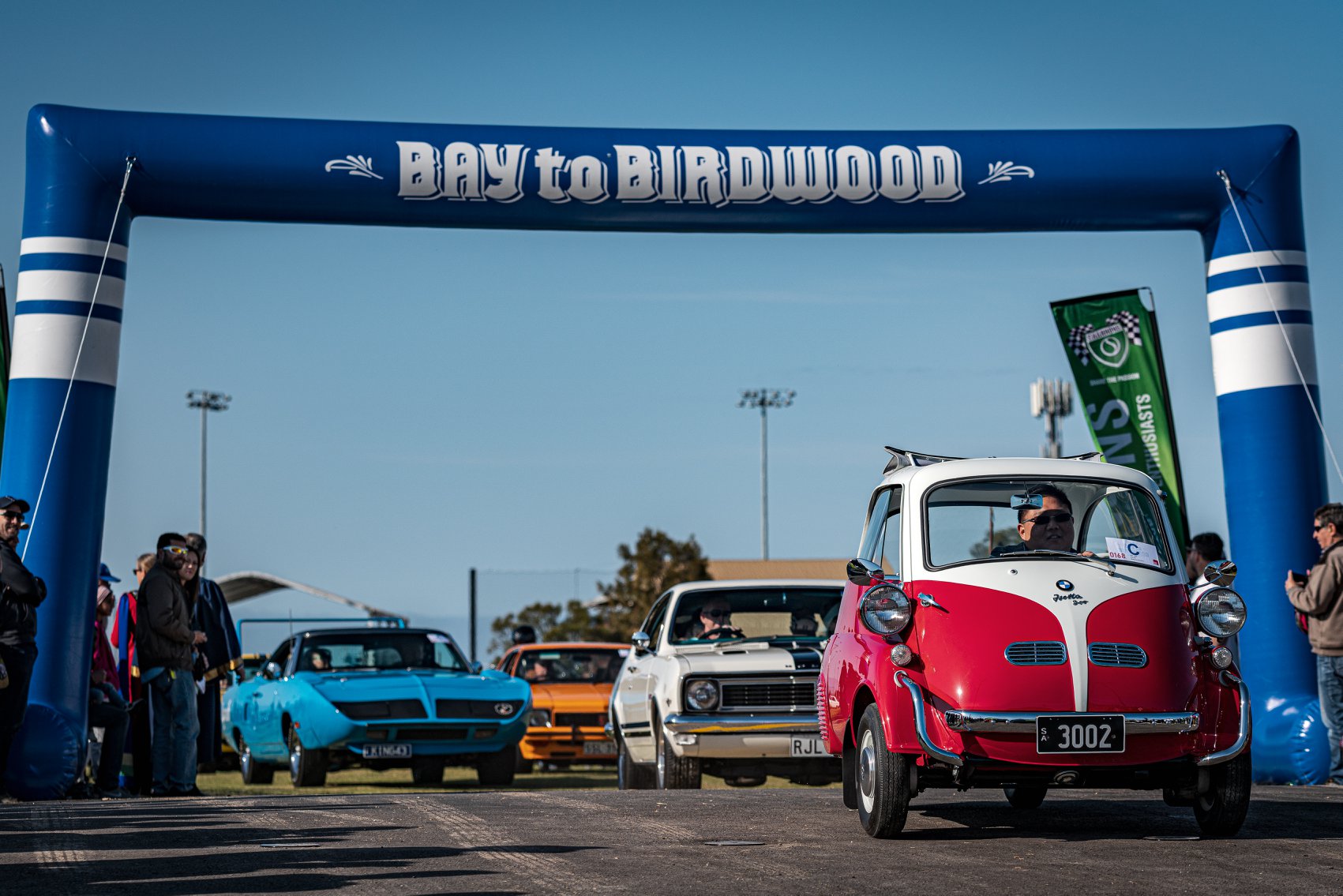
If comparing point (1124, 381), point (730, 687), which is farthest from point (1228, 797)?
point (1124, 381)

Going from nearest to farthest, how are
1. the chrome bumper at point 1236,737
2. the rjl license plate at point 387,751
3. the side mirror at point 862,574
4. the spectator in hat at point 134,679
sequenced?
the chrome bumper at point 1236,737
the side mirror at point 862,574
the spectator in hat at point 134,679
the rjl license plate at point 387,751

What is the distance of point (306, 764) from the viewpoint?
15.7 m

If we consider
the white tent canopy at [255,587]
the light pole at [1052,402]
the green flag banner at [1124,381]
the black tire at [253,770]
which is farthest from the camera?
the light pole at [1052,402]

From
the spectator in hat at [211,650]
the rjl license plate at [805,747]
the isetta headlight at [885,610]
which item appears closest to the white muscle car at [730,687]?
the rjl license plate at [805,747]

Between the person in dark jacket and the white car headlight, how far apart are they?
3.93 m

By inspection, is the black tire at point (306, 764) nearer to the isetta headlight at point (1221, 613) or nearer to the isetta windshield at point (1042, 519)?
the isetta windshield at point (1042, 519)

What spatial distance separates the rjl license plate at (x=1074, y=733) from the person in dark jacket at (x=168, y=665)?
754 centimetres

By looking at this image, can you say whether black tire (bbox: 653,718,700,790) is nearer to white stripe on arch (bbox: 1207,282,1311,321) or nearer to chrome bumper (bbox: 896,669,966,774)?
chrome bumper (bbox: 896,669,966,774)

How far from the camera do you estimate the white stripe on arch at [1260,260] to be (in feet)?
45.2

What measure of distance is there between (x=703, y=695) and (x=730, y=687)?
22 cm

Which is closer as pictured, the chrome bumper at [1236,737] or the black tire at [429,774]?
the chrome bumper at [1236,737]

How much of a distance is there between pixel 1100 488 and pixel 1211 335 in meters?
5.72

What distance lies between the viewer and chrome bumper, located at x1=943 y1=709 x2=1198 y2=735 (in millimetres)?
7840

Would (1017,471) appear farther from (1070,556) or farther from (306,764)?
(306,764)
